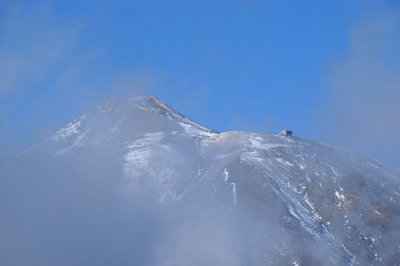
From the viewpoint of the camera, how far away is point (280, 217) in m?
156

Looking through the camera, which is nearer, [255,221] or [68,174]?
[255,221]

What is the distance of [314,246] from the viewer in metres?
148

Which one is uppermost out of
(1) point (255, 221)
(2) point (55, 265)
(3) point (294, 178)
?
(3) point (294, 178)

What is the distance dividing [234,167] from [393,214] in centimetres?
3750

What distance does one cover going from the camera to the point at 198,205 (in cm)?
16100

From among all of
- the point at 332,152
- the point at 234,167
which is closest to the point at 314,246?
the point at 234,167

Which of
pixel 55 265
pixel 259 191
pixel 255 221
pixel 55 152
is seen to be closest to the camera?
pixel 55 265

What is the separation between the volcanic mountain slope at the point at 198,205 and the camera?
148 meters

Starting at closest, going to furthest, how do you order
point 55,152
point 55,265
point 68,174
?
point 55,265 → point 68,174 → point 55,152

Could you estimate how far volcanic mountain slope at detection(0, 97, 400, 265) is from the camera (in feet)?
485

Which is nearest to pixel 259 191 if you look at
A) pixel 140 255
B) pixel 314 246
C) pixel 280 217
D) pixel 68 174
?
pixel 280 217

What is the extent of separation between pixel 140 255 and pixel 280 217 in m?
30.6

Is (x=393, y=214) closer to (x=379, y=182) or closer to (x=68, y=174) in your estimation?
(x=379, y=182)

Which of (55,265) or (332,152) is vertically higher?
(332,152)
